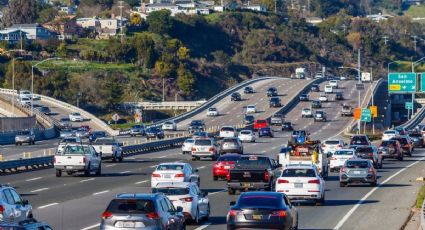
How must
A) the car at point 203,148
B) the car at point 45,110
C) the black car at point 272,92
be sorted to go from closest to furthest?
the car at point 203,148
the car at point 45,110
the black car at point 272,92

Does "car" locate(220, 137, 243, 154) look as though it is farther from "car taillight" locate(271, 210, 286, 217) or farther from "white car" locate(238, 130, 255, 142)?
"car taillight" locate(271, 210, 286, 217)

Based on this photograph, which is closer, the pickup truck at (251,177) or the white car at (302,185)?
the white car at (302,185)

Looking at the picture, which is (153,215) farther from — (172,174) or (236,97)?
(236,97)

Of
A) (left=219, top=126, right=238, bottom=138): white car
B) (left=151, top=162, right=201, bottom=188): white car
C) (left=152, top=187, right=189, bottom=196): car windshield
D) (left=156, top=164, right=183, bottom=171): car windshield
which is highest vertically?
(left=152, top=187, right=189, bottom=196): car windshield

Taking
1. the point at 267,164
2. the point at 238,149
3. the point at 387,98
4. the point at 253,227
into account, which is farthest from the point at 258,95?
the point at 253,227

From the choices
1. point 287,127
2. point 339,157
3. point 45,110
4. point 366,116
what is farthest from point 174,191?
point 45,110

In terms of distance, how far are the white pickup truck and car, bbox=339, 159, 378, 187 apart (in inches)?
471

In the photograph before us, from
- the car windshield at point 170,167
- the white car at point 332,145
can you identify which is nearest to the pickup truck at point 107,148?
the white car at point 332,145

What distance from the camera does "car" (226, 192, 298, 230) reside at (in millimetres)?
26594

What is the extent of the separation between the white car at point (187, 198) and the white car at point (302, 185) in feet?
20.4

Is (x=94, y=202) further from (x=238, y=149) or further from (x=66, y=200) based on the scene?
(x=238, y=149)

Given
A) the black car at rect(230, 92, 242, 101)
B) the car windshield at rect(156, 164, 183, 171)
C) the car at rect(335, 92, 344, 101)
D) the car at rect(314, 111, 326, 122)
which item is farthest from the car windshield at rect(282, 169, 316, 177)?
the black car at rect(230, 92, 242, 101)

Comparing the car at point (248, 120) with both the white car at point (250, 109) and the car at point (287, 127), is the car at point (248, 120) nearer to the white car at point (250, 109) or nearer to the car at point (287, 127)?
the car at point (287, 127)

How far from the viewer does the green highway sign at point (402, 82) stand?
297 feet
